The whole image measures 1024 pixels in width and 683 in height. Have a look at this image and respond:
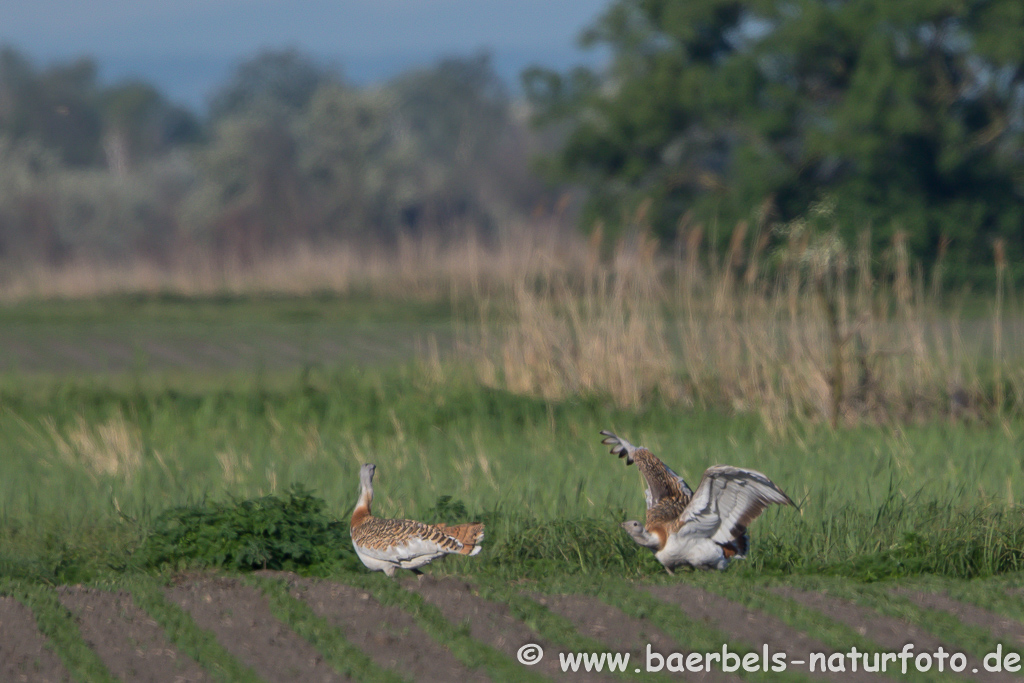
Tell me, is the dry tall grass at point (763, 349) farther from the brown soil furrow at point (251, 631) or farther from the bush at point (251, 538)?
the brown soil furrow at point (251, 631)

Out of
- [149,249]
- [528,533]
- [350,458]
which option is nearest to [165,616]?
[528,533]

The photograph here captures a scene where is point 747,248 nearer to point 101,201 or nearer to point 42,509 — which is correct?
point 42,509

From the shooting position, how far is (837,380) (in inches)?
414

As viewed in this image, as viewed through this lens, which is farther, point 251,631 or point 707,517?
point 707,517

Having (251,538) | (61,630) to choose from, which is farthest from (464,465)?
(61,630)

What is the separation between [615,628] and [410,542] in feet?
3.11

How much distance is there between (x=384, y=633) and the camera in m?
5.16

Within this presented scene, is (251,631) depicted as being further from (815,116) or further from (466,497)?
(815,116)

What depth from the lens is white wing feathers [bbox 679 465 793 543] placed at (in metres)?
5.69

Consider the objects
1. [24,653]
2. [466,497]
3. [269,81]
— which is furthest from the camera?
[269,81]

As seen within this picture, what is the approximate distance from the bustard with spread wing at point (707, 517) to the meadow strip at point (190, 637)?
5.65ft

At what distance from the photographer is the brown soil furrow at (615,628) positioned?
5.00m

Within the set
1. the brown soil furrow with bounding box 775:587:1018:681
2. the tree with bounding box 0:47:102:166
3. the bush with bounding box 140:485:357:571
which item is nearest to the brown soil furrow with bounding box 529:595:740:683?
the brown soil furrow with bounding box 775:587:1018:681

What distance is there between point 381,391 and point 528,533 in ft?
18.4
